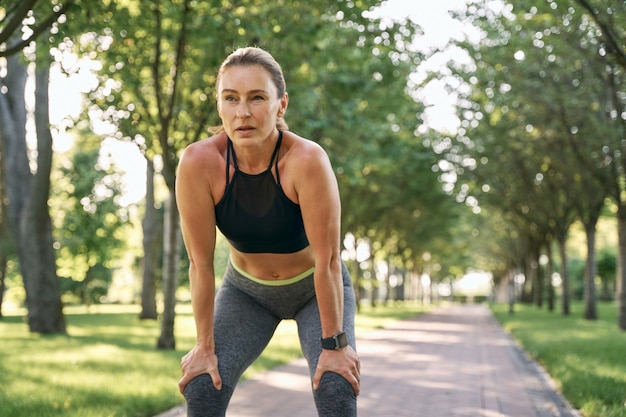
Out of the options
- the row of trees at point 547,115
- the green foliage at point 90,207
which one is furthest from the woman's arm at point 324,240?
the green foliage at point 90,207

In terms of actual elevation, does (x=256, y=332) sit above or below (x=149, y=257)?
below

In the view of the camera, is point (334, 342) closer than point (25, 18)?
Yes

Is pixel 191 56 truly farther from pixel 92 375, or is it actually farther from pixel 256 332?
pixel 256 332

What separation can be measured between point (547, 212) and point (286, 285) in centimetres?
2725

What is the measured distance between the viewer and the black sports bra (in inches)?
104

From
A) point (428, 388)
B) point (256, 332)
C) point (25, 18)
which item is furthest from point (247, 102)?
point (428, 388)

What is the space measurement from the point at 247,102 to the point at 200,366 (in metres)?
0.90

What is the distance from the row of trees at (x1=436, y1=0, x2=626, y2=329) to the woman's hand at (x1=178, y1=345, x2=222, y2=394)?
7461 mm

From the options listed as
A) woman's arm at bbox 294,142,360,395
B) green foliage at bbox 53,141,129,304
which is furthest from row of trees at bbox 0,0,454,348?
→ green foliage at bbox 53,141,129,304

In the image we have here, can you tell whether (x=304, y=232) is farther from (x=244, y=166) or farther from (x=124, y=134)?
(x=124, y=134)

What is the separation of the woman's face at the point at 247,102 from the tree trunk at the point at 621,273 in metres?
18.6

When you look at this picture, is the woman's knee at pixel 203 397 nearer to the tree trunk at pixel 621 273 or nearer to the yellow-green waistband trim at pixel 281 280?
the yellow-green waistband trim at pixel 281 280

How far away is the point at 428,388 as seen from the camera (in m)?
9.01

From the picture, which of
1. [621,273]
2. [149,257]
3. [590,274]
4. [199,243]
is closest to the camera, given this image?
[199,243]
